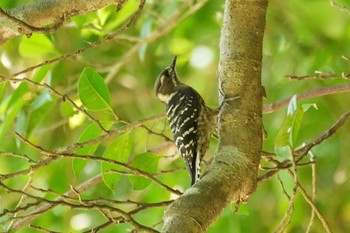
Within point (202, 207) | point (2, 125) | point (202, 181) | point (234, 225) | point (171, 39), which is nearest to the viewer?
point (202, 207)

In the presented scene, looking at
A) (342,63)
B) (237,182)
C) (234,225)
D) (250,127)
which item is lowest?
(237,182)

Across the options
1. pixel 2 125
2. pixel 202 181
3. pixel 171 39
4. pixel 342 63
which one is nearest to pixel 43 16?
pixel 202 181

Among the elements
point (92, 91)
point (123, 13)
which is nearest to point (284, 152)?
point (92, 91)

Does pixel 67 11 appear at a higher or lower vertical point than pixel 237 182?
higher

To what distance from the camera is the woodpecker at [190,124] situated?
10.4ft

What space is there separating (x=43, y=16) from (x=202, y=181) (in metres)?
0.63

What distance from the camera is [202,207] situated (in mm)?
1851

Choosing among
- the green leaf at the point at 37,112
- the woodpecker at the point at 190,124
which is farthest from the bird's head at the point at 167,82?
the green leaf at the point at 37,112

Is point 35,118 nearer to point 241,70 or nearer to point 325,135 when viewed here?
point 241,70

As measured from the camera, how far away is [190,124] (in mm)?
3508

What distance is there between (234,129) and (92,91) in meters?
0.65

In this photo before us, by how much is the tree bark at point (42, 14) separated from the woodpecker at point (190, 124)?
1.00 metres

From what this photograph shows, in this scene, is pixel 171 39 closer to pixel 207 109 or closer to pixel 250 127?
pixel 207 109

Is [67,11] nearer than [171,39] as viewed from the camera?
Yes
